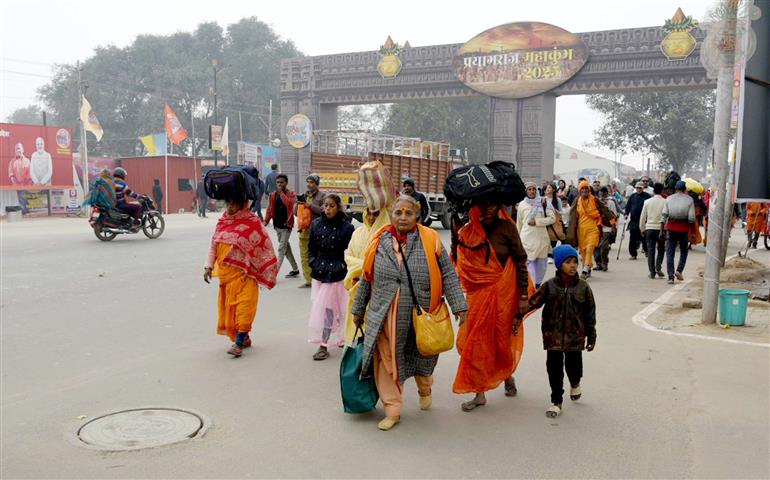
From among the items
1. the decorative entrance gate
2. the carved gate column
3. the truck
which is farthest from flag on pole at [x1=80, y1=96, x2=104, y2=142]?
the carved gate column

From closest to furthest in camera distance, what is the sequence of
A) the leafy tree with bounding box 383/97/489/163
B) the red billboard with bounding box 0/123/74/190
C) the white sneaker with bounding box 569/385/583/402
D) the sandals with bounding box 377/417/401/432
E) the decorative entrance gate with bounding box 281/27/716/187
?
the sandals with bounding box 377/417/401/432, the white sneaker with bounding box 569/385/583/402, the decorative entrance gate with bounding box 281/27/716/187, the red billboard with bounding box 0/123/74/190, the leafy tree with bounding box 383/97/489/163

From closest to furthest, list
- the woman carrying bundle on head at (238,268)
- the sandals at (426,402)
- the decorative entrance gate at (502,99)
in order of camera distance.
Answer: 1. the sandals at (426,402)
2. the woman carrying bundle on head at (238,268)
3. the decorative entrance gate at (502,99)

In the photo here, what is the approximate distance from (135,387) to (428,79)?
1080 inches

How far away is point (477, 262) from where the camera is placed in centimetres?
479

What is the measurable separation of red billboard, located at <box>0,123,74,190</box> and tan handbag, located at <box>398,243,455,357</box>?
27.7m

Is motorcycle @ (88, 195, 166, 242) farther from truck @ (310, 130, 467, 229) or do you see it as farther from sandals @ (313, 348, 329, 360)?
sandals @ (313, 348, 329, 360)

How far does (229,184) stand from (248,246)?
59 cm

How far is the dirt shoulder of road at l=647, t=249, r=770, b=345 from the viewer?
7.11 m

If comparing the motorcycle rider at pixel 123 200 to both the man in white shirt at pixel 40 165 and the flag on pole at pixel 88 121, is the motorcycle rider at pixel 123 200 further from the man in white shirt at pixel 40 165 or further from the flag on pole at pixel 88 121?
the flag on pole at pixel 88 121

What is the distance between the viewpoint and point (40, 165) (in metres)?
29.1

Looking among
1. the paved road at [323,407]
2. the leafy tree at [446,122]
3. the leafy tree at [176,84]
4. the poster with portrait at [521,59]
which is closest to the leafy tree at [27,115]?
the leafy tree at [176,84]

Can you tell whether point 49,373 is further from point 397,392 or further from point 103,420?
point 397,392

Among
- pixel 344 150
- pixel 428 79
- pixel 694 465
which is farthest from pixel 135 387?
pixel 428 79

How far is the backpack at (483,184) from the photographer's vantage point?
4637mm
